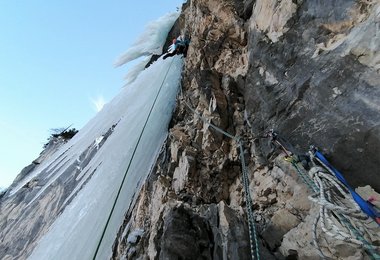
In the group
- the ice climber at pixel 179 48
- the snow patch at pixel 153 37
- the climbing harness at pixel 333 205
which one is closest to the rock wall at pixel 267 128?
→ the climbing harness at pixel 333 205

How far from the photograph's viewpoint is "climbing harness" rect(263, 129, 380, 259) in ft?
6.81

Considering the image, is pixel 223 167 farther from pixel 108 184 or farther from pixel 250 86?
pixel 108 184

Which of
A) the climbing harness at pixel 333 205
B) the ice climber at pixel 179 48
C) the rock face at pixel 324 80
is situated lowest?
the climbing harness at pixel 333 205

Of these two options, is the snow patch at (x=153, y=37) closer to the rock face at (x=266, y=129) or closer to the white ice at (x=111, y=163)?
the white ice at (x=111, y=163)

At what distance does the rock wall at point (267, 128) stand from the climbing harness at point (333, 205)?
0.13 meters

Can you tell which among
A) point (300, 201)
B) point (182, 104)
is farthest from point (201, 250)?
point (182, 104)

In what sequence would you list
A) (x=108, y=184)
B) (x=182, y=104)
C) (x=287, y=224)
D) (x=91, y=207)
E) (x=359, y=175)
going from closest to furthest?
(x=359, y=175)
(x=287, y=224)
(x=91, y=207)
(x=108, y=184)
(x=182, y=104)

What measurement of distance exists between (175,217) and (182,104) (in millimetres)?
3555

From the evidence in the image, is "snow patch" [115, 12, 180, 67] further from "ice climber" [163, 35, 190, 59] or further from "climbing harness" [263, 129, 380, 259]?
"climbing harness" [263, 129, 380, 259]

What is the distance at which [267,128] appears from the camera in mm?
3871

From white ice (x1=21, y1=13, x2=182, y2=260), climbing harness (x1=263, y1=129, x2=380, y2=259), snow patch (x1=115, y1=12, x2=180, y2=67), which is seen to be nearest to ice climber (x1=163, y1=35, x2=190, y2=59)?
white ice (x1=21, y1=13, x2=182, y2=260)

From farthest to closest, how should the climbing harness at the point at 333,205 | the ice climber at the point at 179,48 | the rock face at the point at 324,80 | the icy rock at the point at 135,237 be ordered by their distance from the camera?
the ice climber at the point at 179,48, the icy rock at the point at 135,237, the rock face at the point at 324,80, the climbing harness at the point at 333,205

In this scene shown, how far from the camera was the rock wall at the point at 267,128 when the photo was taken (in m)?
2.71

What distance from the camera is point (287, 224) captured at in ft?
9.75
